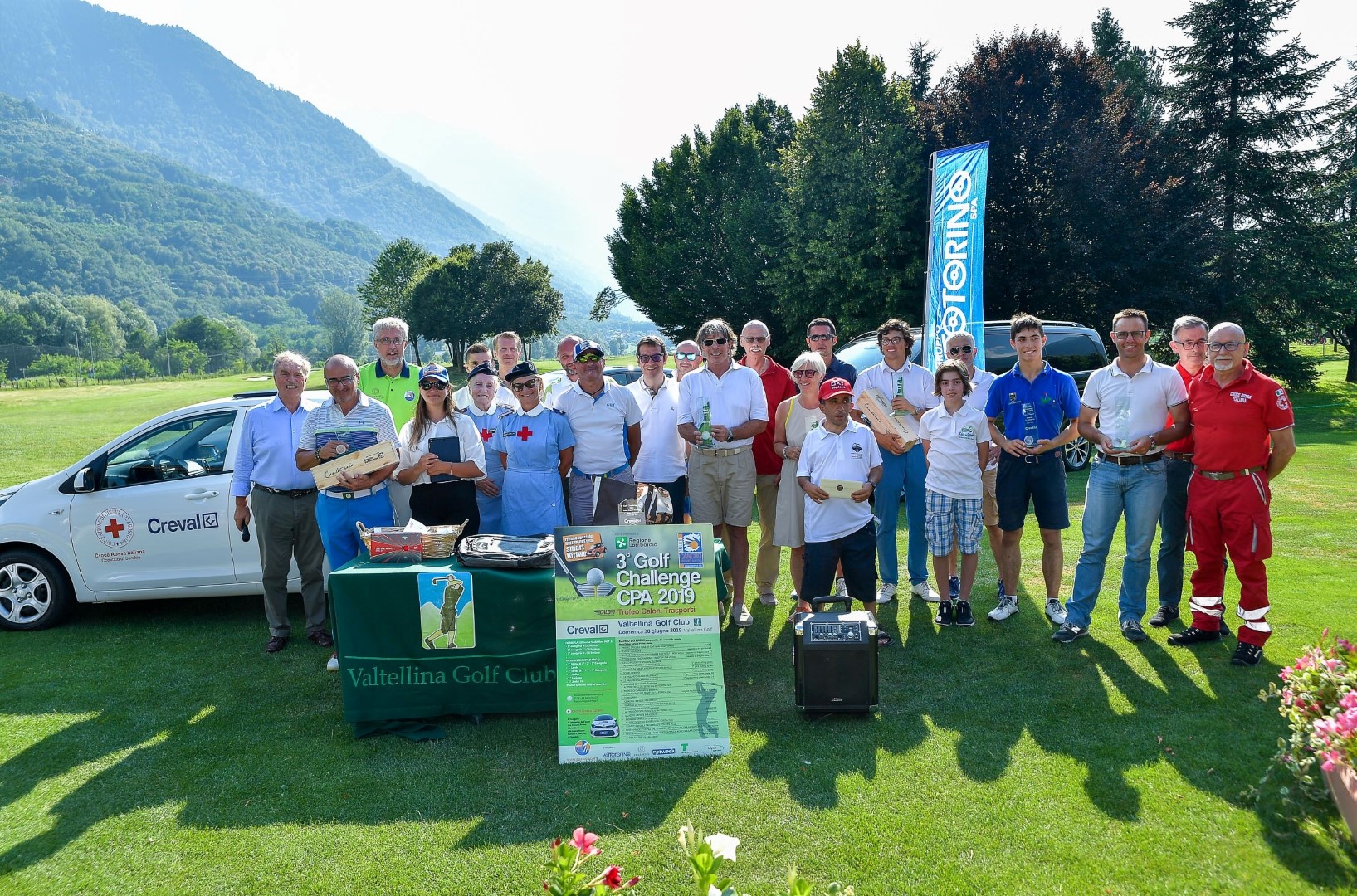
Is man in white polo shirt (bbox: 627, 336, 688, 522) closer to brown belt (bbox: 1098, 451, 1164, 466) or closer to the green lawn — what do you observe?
the green lawn

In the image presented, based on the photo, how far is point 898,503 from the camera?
6125mm

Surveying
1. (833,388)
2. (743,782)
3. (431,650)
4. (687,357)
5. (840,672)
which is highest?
(687,357)

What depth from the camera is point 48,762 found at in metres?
4.16

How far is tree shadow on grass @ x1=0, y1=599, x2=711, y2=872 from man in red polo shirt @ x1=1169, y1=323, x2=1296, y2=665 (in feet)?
11.3

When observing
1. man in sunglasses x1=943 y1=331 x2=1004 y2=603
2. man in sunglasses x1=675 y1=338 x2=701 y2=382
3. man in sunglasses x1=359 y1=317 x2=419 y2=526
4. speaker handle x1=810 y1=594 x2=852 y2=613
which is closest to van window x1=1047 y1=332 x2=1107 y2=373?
man in sunglasses x1=943 y1=331 x2=1004 y2=603

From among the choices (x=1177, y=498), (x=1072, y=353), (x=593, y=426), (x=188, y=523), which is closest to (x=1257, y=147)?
(x=1072, y=353)

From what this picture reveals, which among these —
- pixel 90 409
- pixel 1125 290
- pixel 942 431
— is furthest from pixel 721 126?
pixel 942 431

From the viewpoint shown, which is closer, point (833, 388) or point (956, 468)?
point (833, 388)

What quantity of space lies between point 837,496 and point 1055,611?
2.03m

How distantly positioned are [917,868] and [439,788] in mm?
2131

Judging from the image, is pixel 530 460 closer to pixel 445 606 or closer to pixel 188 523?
pixel 445 606

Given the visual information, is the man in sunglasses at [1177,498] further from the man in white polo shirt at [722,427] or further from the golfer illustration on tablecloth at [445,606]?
the golfer illustration on tablecloth at [445,606]

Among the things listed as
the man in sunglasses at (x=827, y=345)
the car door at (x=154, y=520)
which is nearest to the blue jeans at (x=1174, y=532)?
the man in sunglasses at (x=827, y=345)

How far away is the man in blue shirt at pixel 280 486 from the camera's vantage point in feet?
17.9
